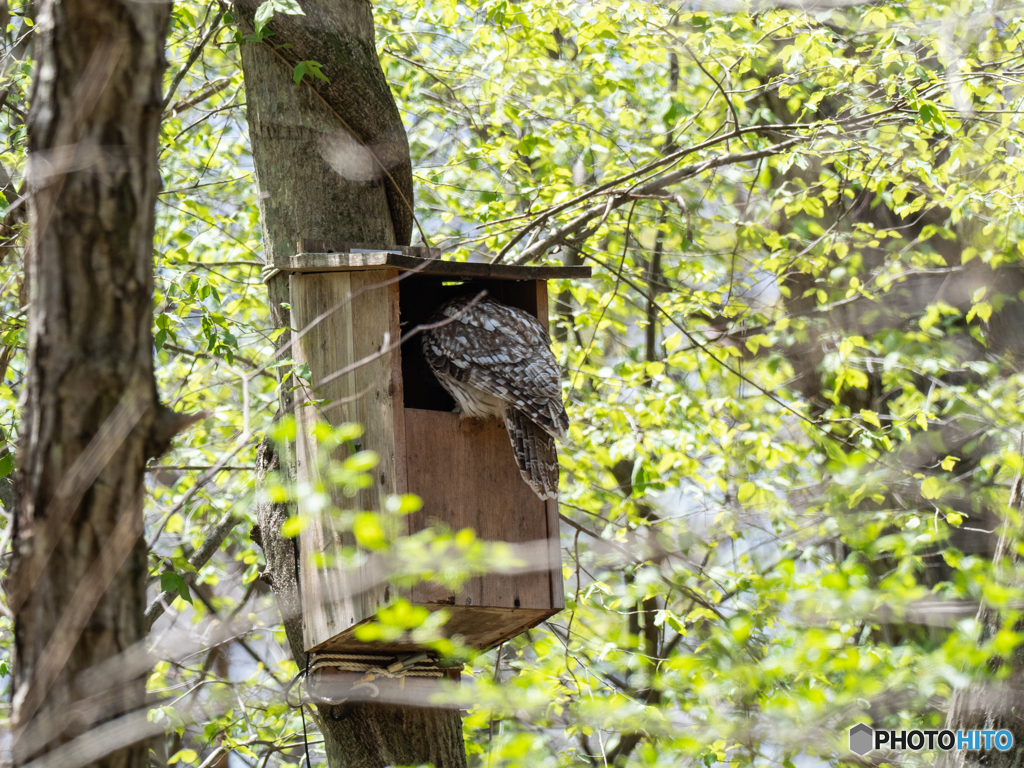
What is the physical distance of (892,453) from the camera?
5.57 metres

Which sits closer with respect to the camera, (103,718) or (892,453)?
(103,718)

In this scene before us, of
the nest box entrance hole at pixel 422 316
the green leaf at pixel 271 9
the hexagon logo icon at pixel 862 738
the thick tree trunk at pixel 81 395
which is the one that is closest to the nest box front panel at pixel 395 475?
the nest box entrance hole at pixel 422 316

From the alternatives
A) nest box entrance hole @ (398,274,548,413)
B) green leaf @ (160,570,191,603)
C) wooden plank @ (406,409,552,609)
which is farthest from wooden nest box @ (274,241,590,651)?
nest box entrance hole @ (398,274,548,413)

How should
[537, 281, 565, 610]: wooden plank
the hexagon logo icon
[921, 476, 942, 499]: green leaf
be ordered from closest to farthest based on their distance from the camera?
[537, 281, 565, 610]: wooden plank, the hexagon logo icon, [921, 476, 942, 499]: green leaf

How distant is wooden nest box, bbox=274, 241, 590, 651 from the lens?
10.1 feet

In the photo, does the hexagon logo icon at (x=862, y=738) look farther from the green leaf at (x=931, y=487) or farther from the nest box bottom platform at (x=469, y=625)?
the nest box bottom platform at (x=469, y=625)

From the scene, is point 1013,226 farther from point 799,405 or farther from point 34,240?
point 34,240

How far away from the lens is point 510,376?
3.19 m

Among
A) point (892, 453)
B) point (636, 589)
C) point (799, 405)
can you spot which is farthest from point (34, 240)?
point (799, 405)

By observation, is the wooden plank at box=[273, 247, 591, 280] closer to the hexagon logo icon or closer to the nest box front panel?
the nest box front panel

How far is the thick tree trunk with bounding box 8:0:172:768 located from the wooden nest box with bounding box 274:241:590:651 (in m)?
1.26

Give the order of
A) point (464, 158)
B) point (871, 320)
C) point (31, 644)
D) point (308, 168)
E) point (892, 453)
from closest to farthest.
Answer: point (31, 644) < point (308, 168) < point (464, 158) < point (892, 453) < point (871, 320)

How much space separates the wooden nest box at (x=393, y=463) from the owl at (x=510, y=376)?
0.12 m

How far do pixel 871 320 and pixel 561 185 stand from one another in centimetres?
286
